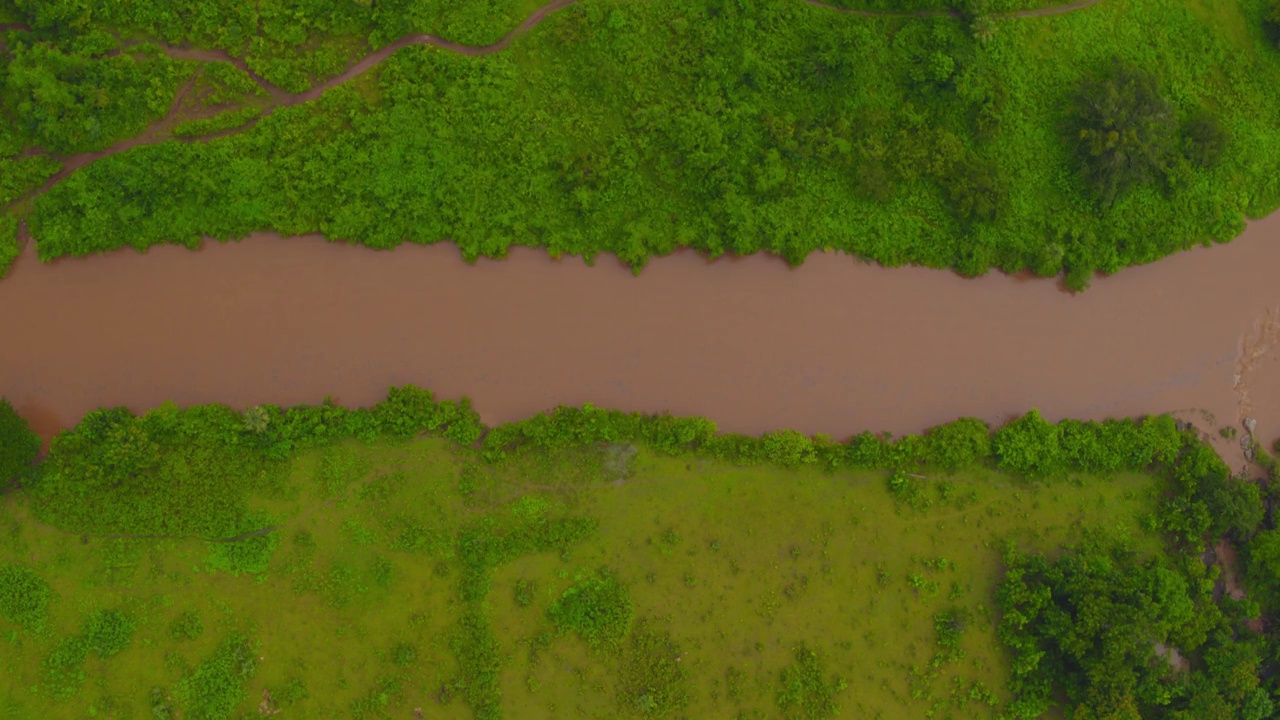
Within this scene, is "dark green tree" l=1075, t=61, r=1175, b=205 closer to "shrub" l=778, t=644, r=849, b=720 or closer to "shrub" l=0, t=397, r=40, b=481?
"shrub" l=778, t=644, r=849, b=720

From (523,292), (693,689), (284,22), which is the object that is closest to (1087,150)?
(523,292)

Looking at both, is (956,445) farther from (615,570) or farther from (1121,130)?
(615,570)

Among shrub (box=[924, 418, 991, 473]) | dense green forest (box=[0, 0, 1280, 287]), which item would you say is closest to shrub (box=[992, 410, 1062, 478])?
shrub (box=[924, 418, 991, 473])

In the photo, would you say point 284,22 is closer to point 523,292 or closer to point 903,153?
point 523,292

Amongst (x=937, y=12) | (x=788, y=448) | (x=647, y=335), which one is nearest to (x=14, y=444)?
(x=647, y=335)

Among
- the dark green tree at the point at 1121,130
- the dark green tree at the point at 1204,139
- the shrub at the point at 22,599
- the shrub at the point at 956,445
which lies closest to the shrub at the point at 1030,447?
the shrub at the point at 956,445

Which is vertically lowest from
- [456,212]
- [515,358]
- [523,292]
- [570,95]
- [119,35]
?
[515,358]
